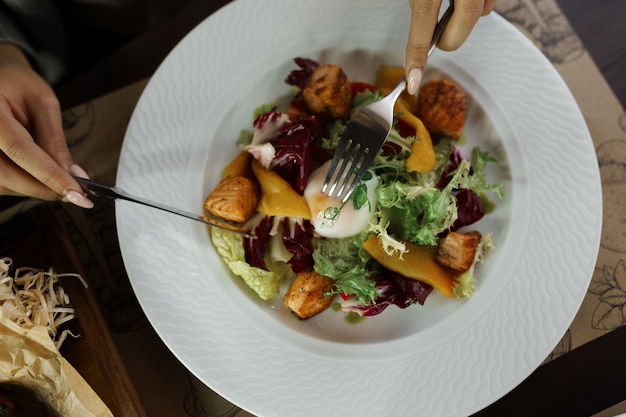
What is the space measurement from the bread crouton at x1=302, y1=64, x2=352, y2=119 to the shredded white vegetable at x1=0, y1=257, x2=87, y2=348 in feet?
3.41

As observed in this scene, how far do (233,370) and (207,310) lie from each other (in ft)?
0.74

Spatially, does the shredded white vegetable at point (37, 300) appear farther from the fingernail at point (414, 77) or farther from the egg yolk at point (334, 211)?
the fingernail at point (414, 77)

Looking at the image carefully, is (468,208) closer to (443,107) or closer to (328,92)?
(443,107)

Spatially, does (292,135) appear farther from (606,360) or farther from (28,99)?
(606,360)

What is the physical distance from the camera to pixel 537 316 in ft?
6.21

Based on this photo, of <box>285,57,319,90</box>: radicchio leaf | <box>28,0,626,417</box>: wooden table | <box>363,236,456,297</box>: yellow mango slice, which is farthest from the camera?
<box>28,0,626,417</box>: wooden table

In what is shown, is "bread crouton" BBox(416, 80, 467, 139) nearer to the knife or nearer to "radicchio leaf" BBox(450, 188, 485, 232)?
"radicchio leaf" BBox(450, 188, 485, 232)

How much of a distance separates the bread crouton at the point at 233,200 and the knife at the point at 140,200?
3cm

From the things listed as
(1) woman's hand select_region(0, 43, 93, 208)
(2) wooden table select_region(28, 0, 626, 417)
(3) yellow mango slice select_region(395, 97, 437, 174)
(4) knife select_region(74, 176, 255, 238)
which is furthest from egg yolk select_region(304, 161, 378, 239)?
(2) wooden table select_region(28, 0, 626, 417)

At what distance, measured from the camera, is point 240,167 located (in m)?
2.16

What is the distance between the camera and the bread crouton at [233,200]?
1997mm

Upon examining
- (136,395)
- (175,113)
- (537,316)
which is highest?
(175,113)

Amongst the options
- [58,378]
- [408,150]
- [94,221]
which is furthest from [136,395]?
[408,150]

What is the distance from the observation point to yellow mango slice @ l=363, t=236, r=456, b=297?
198 centimetres
